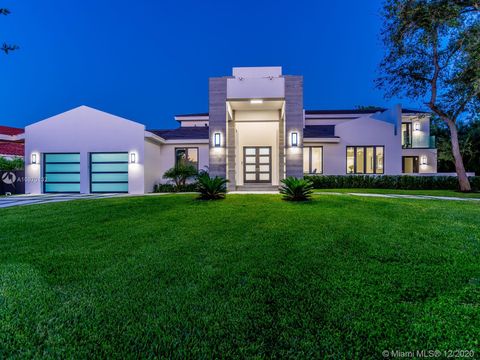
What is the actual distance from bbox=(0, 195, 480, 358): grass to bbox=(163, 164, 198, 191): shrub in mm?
9074

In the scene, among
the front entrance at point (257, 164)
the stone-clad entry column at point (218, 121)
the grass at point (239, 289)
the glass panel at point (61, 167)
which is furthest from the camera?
the glass panel at point (61, 167)

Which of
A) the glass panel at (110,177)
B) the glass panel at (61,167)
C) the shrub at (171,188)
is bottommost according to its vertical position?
the shrub at (171,188)

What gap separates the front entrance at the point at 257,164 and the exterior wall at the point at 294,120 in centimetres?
306

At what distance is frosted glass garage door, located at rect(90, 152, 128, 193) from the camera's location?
15.0 metres

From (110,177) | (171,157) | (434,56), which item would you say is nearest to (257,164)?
(171,157)

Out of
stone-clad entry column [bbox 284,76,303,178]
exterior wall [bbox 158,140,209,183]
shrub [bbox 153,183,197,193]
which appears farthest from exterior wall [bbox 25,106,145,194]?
stone-clad entry column [bbox 284,76,303,178]

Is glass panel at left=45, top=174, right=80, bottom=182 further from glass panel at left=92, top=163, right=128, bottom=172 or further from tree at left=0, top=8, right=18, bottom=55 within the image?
tree at left=0, top=8, right=18, bottom=55

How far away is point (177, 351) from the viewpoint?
194 cm

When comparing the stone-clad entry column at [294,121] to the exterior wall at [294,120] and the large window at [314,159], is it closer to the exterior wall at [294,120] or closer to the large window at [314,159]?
the exterior wall at [294,120]

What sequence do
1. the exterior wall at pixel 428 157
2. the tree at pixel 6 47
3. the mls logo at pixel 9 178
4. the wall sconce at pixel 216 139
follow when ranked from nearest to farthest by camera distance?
1. the tree at pixel 6 47
2. the wall sconce at pixel 216 139
3. the mls logo at pixel 9 178
4. the exterior wall at pixel 428 157

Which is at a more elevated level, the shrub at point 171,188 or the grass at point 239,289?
the shrub at point 171,188

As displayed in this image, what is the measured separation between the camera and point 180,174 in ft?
49.0

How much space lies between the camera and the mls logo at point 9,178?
14543 millimetres

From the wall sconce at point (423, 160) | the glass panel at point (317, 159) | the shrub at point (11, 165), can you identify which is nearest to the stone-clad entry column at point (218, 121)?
the glass panel at point (317, 159)
